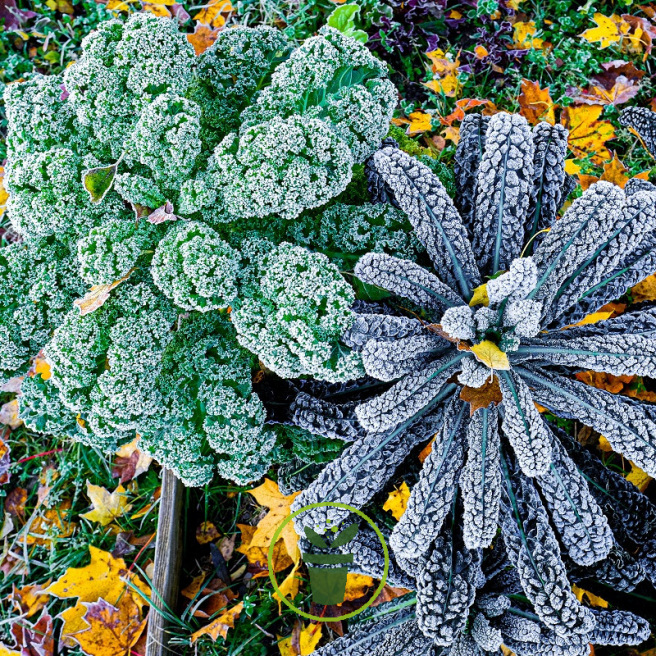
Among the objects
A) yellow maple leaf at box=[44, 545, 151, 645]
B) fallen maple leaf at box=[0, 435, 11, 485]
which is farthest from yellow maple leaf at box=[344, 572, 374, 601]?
fallen maple leaf at box=[0, 435, 11, 485]

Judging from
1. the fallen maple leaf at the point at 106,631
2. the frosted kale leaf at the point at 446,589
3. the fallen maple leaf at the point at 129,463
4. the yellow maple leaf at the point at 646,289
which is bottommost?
the fallen maple leaf at the point at 106,631

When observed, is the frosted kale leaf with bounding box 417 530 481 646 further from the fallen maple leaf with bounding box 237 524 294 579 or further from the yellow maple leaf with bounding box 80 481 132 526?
the yellow maple leaf with bounding box 80 481 132 526

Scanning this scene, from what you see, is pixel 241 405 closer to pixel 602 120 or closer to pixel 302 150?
pixel 302 150

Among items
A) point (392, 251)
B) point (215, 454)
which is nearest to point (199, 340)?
point (215, 454)

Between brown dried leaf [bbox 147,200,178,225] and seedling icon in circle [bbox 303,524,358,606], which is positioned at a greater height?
brown dried leaf [bbox 147,200,178,225]

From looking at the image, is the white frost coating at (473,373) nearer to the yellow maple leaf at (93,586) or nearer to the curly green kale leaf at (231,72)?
the curly green kale leaf at (231,72)

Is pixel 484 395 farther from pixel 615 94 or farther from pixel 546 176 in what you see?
pixel 615 94

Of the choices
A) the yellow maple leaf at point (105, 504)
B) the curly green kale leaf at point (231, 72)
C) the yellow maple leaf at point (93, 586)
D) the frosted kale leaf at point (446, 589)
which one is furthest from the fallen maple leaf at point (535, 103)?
the yellow maple leaf at point (93, 586)
